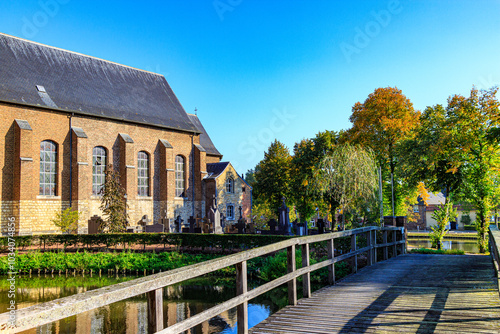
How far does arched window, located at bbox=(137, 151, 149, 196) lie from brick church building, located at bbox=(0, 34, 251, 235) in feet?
0.26

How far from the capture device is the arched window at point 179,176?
111 ft

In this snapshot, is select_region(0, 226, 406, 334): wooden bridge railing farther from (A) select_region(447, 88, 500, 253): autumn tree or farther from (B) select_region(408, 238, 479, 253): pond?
(B) select_region(408, 238, 479, 253): pond

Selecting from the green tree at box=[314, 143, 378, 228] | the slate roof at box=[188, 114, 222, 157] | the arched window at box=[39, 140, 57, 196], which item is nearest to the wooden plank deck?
the green tree at box=[314, 143, 378, 228]

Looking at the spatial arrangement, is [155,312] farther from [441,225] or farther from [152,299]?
[441,225]

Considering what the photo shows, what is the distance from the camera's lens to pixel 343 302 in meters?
5.84

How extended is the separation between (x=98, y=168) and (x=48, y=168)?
3509 millimetres

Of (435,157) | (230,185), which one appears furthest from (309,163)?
(435,157)

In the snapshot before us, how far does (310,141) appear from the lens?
1372 inches

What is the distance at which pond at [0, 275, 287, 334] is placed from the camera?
29.0ft

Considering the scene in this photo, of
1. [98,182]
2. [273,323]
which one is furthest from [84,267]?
[273,323]

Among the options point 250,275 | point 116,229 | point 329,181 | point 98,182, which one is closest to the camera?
point 250,275

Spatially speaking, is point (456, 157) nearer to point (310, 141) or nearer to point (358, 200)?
point (358, 200)

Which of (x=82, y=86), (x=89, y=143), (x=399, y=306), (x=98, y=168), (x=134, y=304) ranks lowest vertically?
(x=134, y=304)

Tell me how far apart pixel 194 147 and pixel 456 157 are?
70.0ft
